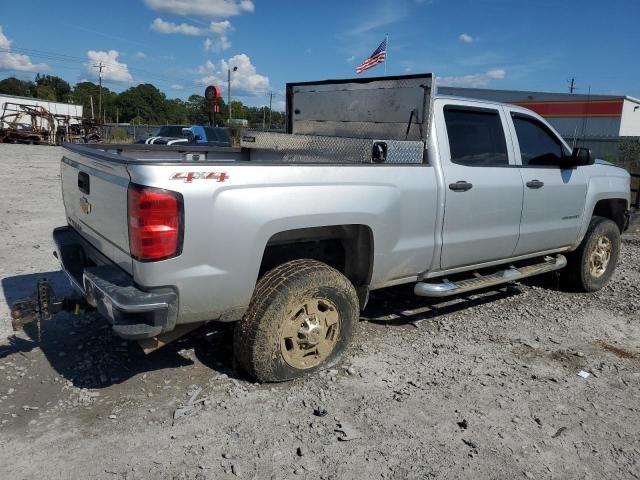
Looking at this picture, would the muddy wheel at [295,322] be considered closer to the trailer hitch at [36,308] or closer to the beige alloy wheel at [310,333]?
the beige alloy wheel at [310,333]

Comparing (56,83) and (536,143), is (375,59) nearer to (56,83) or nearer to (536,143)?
(536,143)

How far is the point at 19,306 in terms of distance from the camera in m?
3.38

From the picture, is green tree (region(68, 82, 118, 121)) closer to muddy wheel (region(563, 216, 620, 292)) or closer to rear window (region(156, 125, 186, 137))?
rear window (region(156, 125, 186, 137))

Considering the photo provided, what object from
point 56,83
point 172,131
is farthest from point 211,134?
point 56,83

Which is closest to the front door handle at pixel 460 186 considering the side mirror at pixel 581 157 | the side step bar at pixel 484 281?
the side step bar at pixel 484 281

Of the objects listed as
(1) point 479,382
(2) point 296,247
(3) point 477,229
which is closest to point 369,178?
(2) point 296,247

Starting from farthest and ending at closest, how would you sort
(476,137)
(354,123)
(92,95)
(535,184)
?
(92,95) < (354,123) < (535,184) < (476,137)

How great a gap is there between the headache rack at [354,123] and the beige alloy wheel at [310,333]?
46.8 inches

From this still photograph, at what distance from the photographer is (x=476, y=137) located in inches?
179

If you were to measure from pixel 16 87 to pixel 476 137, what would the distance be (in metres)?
111

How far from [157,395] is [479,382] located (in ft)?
7.39

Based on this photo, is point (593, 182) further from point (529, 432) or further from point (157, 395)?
point (157, 395)

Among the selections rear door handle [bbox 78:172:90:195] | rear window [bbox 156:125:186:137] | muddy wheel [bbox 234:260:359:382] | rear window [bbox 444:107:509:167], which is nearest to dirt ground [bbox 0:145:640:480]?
muddy wheel [bbox 234:260:359:382]

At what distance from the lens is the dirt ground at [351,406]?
9.41 feet
